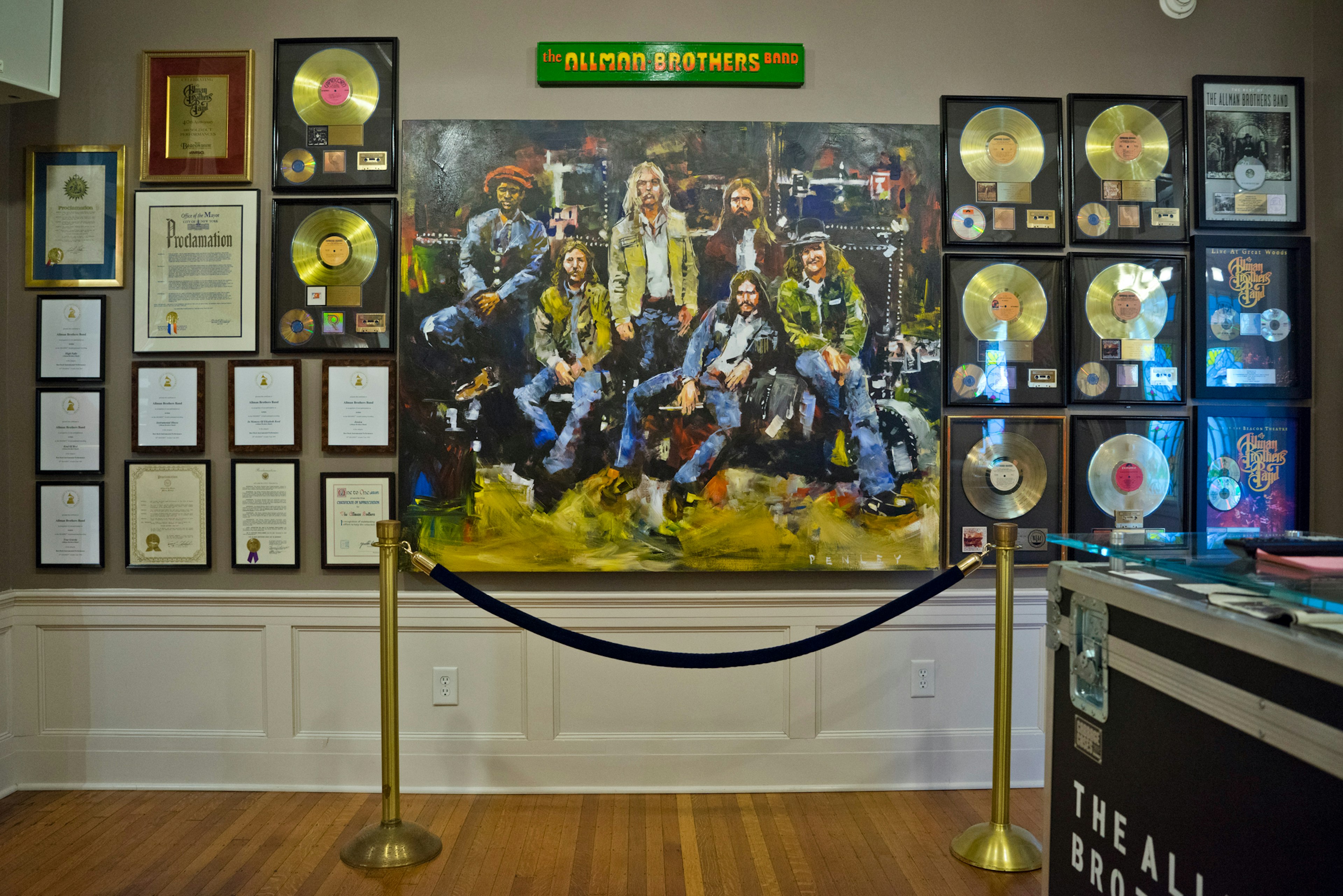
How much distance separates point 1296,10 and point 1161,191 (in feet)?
3.06

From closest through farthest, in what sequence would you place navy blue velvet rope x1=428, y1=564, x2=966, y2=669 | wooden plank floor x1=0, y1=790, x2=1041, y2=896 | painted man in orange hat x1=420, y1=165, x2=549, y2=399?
wooden plank floor x1=0, y1=790, x2=1041, y2=896 → navy blue velvet rope x1=428, y1=564, x2=966, y2=669 → painted man in orange hat x1=420, y1=165, x2=549, y2=399

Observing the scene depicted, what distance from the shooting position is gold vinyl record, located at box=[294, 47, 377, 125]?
3074 mm

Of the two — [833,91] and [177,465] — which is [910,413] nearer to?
[833,91]

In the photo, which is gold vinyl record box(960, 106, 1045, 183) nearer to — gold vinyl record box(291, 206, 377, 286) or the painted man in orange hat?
the painted man in orange hat

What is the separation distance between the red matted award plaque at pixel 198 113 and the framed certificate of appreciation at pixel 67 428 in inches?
35.8

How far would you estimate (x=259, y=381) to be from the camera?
10.2ft

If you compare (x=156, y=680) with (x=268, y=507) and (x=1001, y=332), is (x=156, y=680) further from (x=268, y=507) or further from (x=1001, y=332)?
(x=1001, y=332)

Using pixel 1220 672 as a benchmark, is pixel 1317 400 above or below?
above

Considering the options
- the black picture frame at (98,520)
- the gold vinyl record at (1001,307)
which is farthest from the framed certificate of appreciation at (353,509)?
the gold vinyl record at (1001,307)

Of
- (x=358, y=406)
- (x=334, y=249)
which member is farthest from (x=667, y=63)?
(x=358, y=406)

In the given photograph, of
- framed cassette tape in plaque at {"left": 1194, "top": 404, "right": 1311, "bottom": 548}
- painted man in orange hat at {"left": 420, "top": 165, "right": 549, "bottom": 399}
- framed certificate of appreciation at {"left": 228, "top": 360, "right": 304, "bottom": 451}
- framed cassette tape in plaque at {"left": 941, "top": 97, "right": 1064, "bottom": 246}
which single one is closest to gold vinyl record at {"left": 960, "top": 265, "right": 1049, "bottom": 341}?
framed cassette tape in plaque at {"left": 941, "top": 97, "right": 1064, "bottom": 246}

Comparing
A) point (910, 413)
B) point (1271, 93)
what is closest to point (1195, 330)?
point (1271, 93)

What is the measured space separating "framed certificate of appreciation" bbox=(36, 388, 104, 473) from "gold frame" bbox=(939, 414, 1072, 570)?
336cm

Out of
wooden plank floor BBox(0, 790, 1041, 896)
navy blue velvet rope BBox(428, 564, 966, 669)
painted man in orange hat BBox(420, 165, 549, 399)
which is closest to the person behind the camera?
wooden plank floor BBox(0, 790, 1041, 896)
